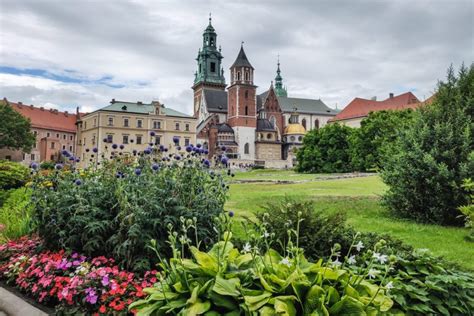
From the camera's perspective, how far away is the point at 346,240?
160 inches

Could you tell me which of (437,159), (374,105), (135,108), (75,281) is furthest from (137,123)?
(75,281)

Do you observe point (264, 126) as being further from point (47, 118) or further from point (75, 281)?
point (75, 281)

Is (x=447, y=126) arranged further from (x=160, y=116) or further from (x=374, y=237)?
(x=160, y=116)

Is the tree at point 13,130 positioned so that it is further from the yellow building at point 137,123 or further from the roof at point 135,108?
the roof at point 135,108

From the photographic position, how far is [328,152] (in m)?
42.8

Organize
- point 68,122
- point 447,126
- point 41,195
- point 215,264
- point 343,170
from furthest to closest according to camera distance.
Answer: point 68,122
point 343,170
point 447,126
point 41,195
point 215,264

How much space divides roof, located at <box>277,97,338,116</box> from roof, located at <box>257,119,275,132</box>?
1601 centimetres

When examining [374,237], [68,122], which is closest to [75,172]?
[374,237]

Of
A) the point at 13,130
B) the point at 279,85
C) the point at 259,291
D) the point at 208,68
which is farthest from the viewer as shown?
the point at 279,85

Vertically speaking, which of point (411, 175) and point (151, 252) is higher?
point (411, 175)

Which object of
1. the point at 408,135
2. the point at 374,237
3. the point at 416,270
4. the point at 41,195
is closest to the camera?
the point at 416,270

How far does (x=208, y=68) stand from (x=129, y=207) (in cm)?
8585

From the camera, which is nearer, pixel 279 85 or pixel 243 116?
pixel 243 116

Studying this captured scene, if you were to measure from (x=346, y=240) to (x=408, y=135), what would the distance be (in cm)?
591
